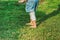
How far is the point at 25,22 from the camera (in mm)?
7934

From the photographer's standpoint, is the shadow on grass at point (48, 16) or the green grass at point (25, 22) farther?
the shadow on grass at point (48, 16)

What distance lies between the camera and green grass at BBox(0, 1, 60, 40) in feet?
22.6

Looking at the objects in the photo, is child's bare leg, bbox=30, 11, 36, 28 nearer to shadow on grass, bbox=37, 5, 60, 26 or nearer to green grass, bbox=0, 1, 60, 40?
green grass, bbox=0, 1, 60, 40

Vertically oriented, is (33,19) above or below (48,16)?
above

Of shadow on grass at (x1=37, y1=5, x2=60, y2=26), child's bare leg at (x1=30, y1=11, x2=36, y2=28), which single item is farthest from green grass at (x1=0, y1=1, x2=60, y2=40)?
child's bare leg at (x1=30, y1=11, x2=36, y2=28)

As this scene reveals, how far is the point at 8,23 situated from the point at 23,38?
120 cm

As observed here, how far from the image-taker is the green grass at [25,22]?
22.6 ft

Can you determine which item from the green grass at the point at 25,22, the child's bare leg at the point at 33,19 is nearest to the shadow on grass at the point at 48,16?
the green grass at the point at 25,22

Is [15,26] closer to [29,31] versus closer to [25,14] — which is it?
[29,31]

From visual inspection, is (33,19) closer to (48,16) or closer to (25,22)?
(25,22)

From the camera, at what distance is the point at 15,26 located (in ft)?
24.7

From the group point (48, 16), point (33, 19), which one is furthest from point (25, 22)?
point (48, 16)

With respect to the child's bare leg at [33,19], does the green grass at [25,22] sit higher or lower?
lower

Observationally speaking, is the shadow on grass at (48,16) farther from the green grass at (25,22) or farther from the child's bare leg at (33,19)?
the child's bare leg at (33,19)
